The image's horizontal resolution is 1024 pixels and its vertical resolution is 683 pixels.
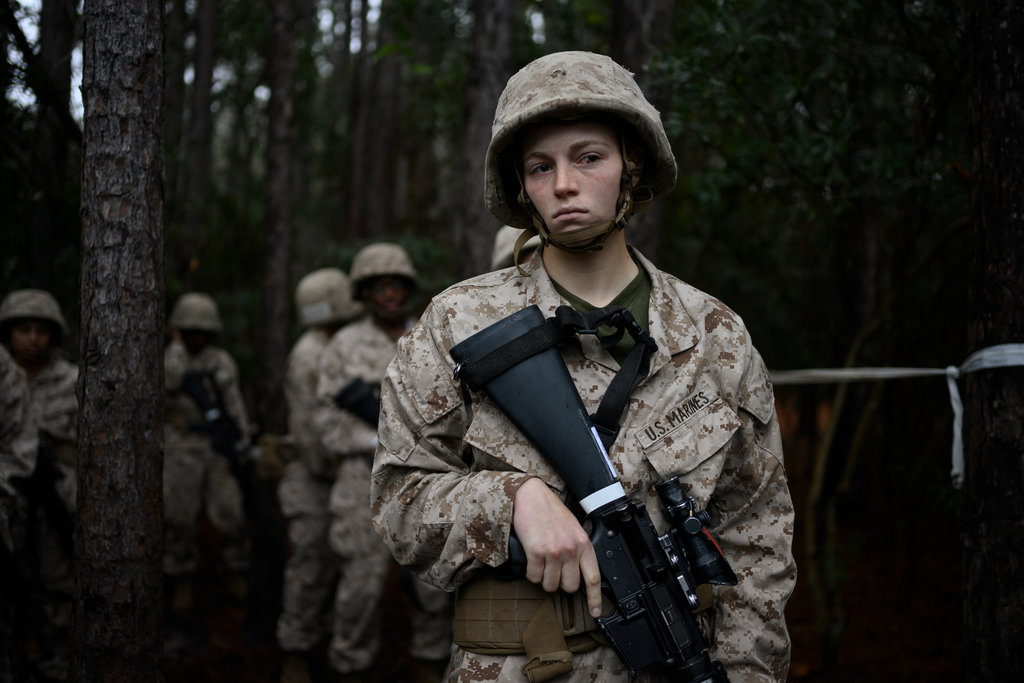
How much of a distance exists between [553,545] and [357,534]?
3.65m

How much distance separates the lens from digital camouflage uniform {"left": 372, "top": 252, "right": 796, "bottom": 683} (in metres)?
1.90

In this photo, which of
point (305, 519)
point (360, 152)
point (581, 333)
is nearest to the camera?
point (581, 333)

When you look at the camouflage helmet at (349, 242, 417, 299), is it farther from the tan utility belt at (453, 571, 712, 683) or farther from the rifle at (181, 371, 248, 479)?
the tan utility belt at (453, 571, 712, 683)

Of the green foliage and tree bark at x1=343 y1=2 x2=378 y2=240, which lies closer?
the green foliage

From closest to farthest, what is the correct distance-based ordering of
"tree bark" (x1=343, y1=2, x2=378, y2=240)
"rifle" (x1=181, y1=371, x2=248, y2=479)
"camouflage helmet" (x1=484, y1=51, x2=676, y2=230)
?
"camouflage helmet" (x1=484, y1=51, x2=676, y2=230)
"rifle" (x1=181, y1=371, x2=248, y2=479)
"tree bark" (x1=343, y1=2, x2=378, y2=240)

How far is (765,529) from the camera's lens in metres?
2.07

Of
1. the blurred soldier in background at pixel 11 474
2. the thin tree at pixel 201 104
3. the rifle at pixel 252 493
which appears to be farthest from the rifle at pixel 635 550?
the thin tree at pixel 201 104

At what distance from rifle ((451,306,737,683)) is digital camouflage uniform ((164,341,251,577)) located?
6.14 metres

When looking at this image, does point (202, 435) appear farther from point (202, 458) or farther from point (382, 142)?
point (382, 142)

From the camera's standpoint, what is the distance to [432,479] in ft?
6.39

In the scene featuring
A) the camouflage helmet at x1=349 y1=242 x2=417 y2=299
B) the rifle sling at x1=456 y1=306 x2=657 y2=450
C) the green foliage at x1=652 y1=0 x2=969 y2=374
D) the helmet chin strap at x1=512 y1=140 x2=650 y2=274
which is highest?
the green foliage at x1=652 y1=0 x2=969 y2=374

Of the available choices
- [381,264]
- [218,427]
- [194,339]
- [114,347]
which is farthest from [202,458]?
[114,347]

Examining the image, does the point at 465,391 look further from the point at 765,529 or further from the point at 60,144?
the point at 60,144

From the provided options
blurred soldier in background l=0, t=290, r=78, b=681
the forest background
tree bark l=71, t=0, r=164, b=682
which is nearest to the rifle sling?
tree bark l=71, t=0, r=164, b=682
